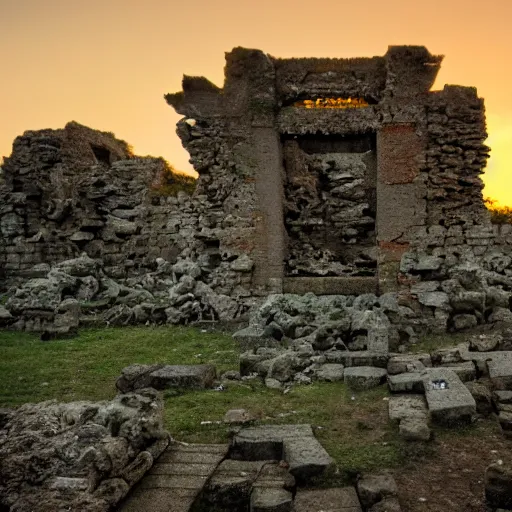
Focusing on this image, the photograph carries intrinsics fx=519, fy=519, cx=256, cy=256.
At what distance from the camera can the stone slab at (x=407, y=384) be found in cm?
549

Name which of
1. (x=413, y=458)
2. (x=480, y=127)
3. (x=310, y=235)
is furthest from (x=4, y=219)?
(x=413, y=458)

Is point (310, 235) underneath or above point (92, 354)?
above

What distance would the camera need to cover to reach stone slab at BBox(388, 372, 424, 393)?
549cm

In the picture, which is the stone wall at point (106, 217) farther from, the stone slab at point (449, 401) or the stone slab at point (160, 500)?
the stone slab at point (160, 500)

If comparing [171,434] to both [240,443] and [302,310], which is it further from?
[302,310]

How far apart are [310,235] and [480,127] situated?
3.91m

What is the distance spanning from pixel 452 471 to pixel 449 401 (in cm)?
104

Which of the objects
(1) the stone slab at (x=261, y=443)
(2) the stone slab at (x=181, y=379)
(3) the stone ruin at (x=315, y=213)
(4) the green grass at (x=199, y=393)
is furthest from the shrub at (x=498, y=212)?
(1) the stone slab at (x=261, y=443)

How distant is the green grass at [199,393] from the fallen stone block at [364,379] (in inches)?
5.3

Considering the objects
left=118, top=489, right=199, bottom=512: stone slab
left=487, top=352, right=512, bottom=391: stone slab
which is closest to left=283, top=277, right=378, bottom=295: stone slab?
left=487, top=352, right=512, bottom=391: stone slab

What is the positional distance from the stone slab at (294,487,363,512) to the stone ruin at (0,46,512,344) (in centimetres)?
546

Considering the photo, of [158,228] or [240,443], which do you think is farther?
[158,228]

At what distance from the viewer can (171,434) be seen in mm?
4586

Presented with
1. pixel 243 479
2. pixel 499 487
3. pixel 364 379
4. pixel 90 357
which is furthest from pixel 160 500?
pixel 90 357
